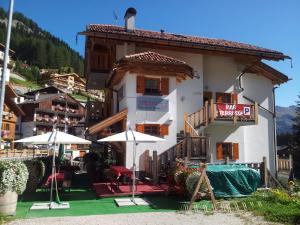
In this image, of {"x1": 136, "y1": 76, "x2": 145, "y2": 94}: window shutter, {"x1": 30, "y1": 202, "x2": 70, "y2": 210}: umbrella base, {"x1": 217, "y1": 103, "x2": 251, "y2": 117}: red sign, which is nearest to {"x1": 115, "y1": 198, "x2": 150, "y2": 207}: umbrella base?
{"x1": 30, "y1": 202, "x2": 70, "y2": 210}: umbrella base

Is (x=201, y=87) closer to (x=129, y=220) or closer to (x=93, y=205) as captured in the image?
(x=93, y=205)

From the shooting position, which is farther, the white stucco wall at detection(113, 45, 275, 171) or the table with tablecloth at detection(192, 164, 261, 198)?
the white stucco wall at detection(113, 45, 275, 171)

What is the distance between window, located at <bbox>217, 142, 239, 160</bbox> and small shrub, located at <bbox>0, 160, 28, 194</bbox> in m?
13.3

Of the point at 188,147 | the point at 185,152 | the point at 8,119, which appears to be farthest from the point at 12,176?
the point at 8,119

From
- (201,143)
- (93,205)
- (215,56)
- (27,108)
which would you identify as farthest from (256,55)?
(27,108)

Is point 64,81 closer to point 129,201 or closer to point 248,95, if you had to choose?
point 248,95

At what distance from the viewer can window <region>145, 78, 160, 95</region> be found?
1666cm

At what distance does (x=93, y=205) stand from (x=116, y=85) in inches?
391

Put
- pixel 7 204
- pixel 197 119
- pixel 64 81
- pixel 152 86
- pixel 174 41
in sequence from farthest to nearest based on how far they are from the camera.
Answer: pixel 64 81 < pixel 174 41 < pixel 197 119 < pixel 152 86 < pixel 7 204

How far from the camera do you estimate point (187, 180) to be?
34.6 ft

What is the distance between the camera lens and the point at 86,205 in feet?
35.2

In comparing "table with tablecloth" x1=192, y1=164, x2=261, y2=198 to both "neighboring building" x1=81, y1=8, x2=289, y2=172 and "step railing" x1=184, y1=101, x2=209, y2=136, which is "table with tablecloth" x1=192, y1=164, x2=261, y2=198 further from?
"step railing" x1=184, y1=101, x2=209, y2=136

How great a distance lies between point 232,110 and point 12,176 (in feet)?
40.9

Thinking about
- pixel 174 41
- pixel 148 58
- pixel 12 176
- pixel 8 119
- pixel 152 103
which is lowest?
pixel 12 176
